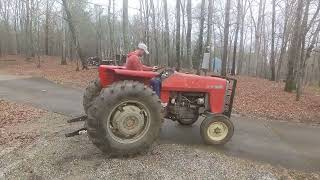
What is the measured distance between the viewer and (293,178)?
5332mm

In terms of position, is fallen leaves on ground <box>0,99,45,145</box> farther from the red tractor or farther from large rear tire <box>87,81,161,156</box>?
large rear tire <box>87,81,161,156</box>

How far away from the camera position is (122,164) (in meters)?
5.46

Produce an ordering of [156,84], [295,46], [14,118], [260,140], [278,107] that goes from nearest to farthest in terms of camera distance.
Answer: [156,84], [260,140], [14,118], [278,107], [295,46]

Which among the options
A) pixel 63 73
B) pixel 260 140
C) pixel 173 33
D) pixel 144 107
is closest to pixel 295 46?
pixel 260 140

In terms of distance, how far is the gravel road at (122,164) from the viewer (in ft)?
17.0

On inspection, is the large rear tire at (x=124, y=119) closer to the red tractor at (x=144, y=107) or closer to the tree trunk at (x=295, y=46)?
the red tractor at (x=144, y=107)

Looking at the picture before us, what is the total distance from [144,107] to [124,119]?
385 mm

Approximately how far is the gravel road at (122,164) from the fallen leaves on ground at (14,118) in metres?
0.48

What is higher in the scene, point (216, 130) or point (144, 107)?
point (144, 107)

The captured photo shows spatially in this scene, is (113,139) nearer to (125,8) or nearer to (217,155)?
(217,155)

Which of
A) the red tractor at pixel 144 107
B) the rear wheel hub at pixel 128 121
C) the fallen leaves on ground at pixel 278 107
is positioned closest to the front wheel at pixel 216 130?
the red tractor at pixel 144 107

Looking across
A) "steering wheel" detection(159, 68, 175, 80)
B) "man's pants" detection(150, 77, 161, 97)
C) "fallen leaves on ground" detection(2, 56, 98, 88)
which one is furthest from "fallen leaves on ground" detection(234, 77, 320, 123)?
"fallen leaves on ground" detection(2, 56, 98, 88)

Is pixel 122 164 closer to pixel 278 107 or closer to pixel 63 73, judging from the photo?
pixel 278 107

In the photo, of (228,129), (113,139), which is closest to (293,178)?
(228,129)
